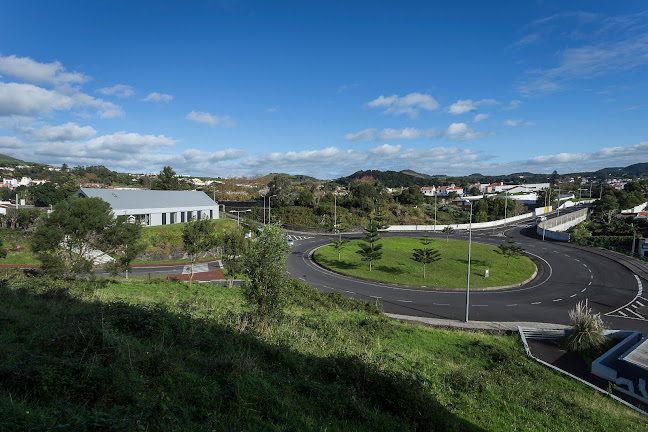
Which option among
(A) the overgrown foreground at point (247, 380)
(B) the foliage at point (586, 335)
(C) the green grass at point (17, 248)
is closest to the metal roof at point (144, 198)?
(C) the green grass at point (17, 248)

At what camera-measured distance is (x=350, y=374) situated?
24.3 ft

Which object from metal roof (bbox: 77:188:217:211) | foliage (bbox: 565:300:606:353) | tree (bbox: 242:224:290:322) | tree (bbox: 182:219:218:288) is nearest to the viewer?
tree (bbox: 242:224:290:322)

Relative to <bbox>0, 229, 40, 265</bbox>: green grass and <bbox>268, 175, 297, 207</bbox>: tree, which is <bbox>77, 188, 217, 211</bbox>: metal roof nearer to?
<bbox>0, 229, 40, 265</bbox>: green grass

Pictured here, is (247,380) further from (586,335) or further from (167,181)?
(167,181)

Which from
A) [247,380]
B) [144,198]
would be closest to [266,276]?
[247,380]

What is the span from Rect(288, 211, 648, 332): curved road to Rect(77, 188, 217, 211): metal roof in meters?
19.5

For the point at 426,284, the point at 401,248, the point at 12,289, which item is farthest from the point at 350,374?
the point at 401,248

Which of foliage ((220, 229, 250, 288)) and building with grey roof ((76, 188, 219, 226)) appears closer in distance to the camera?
foliage ((220, 229, 250, 288))

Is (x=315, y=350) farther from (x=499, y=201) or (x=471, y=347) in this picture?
(x=499, y=201)

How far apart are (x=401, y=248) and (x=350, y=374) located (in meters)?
34.2

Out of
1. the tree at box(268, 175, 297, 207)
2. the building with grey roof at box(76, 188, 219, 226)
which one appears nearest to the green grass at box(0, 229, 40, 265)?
the building with grey roof at box(76, 188, 219, 226)

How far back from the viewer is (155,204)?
39.8m

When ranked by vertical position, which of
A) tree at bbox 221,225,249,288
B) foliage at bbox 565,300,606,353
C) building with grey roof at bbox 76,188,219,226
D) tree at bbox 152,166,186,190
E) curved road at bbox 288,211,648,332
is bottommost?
curved road at bbox 288,211,648,332

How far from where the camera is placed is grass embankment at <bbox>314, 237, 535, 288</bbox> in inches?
1080
